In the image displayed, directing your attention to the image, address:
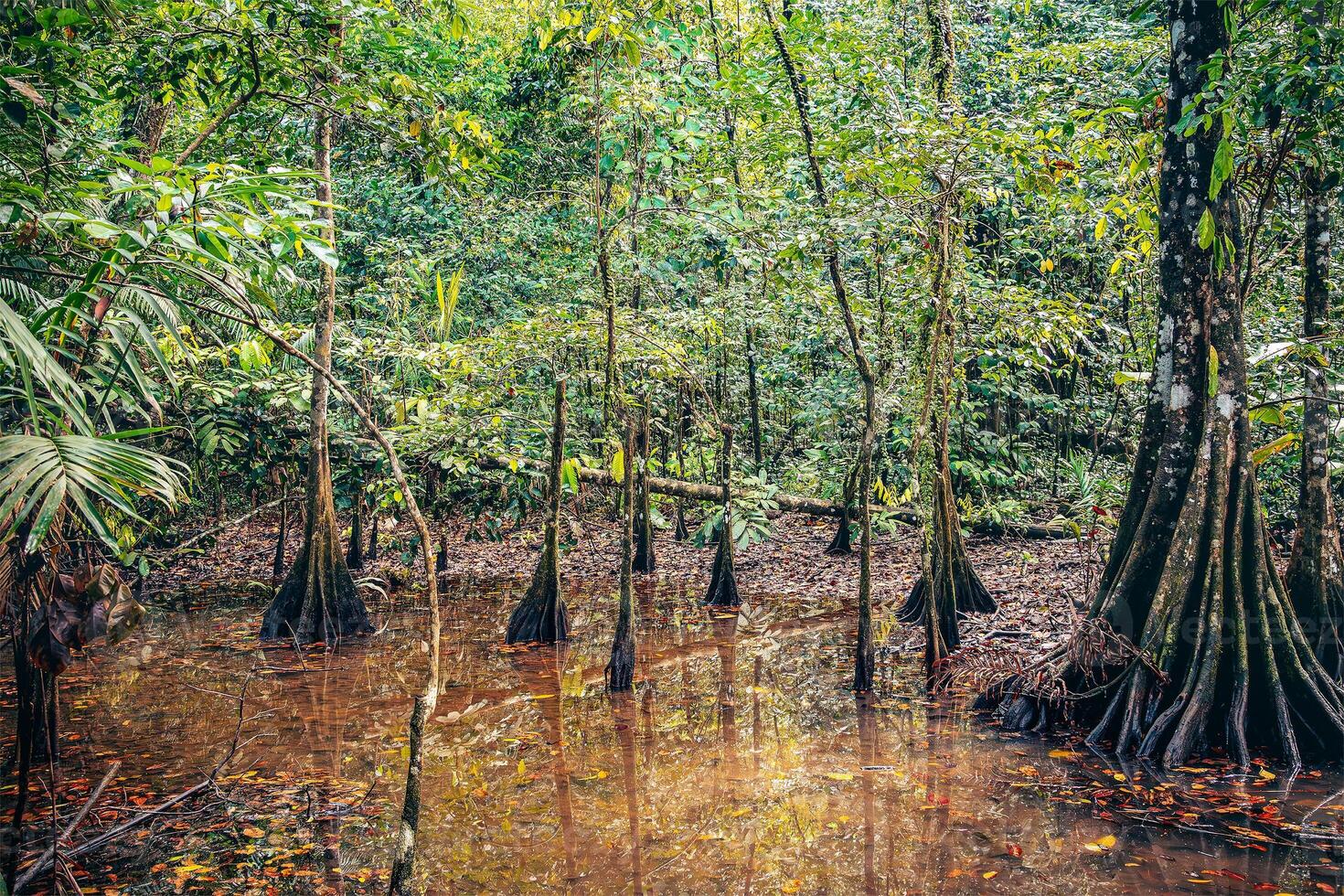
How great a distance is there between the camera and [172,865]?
14.3 feet

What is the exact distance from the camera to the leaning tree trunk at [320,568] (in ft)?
31.2

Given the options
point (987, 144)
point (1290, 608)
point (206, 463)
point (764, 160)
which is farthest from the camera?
point (206, 463)

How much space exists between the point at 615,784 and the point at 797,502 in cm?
833

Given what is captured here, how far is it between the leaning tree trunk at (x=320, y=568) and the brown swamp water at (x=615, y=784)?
0.55 meters

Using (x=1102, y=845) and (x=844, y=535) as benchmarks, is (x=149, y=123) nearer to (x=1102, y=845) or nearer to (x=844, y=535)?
(x=1102, y=845)

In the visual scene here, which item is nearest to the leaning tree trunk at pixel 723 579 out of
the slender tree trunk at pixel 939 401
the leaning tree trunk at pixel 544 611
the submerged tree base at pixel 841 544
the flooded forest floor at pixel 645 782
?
the flooded forest floor at pixel 645 782

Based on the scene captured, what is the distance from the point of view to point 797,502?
13430 millimetres

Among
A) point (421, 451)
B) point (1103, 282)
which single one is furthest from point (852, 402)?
point (421, 451)

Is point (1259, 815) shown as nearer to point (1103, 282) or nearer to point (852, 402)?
point (852, 402)

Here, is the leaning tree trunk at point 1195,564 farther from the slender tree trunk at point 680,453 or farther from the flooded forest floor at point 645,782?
the slender tree trunk at point 680,453

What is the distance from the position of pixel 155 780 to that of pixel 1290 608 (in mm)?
7264

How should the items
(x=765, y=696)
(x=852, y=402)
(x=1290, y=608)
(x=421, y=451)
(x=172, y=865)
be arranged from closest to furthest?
1. (x=172, y=865)
2. (x=1290, y=608)
3. (x=765, y=696)
4. (x=421, y=451)
5. (x=852, y=402)

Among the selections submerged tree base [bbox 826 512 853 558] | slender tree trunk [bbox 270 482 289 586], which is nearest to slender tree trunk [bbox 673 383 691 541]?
submerged tree base [bbox 826 512 853 558]

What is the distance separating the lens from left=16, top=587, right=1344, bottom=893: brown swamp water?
4191 millimetres
